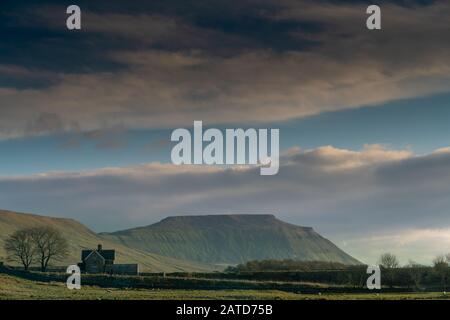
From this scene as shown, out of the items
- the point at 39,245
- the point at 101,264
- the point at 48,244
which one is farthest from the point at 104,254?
the point at 39,245

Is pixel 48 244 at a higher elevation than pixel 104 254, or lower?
higher

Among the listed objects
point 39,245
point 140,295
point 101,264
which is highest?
point 39,245

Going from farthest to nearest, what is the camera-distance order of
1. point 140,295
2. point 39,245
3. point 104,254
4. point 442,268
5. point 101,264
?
point 39,245
point 104,254
point 101,264
point 442,268
point 140,295

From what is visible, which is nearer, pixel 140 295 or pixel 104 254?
pixel 140 295

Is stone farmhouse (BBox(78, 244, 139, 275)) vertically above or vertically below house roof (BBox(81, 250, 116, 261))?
below

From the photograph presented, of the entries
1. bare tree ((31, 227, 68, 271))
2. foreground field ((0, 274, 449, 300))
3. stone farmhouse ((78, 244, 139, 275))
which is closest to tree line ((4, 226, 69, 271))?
bare tree ((31, 227, 68, 271))

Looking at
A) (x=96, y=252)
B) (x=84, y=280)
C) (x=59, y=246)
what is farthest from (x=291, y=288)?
(x=59, y=246)

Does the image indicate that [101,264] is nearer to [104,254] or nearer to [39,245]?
[104,254]

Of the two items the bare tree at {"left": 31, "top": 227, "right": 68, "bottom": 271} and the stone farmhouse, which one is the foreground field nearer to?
the stone farmhouse

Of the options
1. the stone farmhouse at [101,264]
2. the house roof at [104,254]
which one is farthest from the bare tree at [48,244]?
the stone farmhouse at [101,264]

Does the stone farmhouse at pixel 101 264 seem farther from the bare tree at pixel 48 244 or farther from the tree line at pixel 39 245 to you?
the tree line at pixel 39 245

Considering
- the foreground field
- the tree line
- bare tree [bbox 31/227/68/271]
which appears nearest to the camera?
the foreground field

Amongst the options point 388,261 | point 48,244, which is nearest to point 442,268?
point 388,261

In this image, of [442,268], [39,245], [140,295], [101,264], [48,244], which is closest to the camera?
[140,295]
